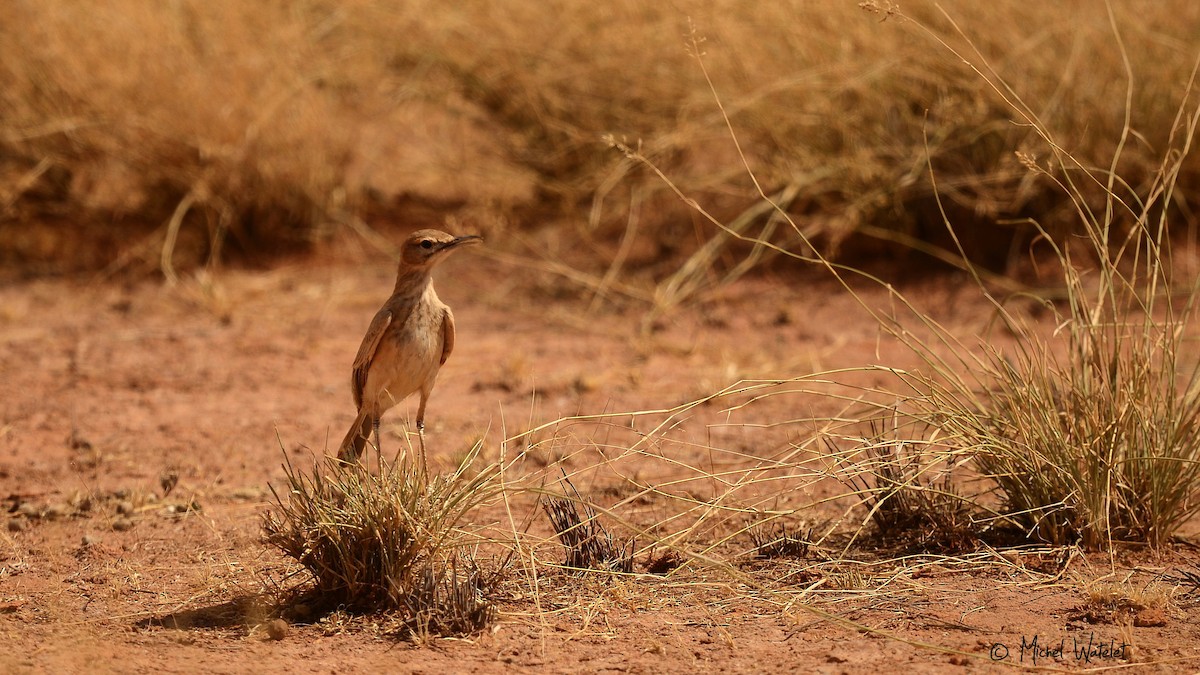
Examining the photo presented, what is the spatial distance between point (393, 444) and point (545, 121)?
11.0 ft

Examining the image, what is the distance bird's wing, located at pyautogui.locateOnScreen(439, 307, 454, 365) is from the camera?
15.0 feet

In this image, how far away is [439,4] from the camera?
891 cm

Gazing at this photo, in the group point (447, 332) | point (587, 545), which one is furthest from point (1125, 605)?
point (447, 332)

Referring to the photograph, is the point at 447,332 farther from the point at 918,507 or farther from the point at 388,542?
the point at 918,507

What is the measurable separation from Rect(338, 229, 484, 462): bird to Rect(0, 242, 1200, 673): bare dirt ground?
14.6 inches

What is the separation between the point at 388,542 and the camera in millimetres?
3658

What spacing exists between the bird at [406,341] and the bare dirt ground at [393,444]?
371mm

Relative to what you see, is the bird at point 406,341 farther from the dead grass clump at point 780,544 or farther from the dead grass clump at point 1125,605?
the dead grass clump at point 1125,605

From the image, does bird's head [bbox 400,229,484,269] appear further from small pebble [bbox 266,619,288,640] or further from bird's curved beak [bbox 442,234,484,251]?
small pebble [bbox 266,619,288,640]
